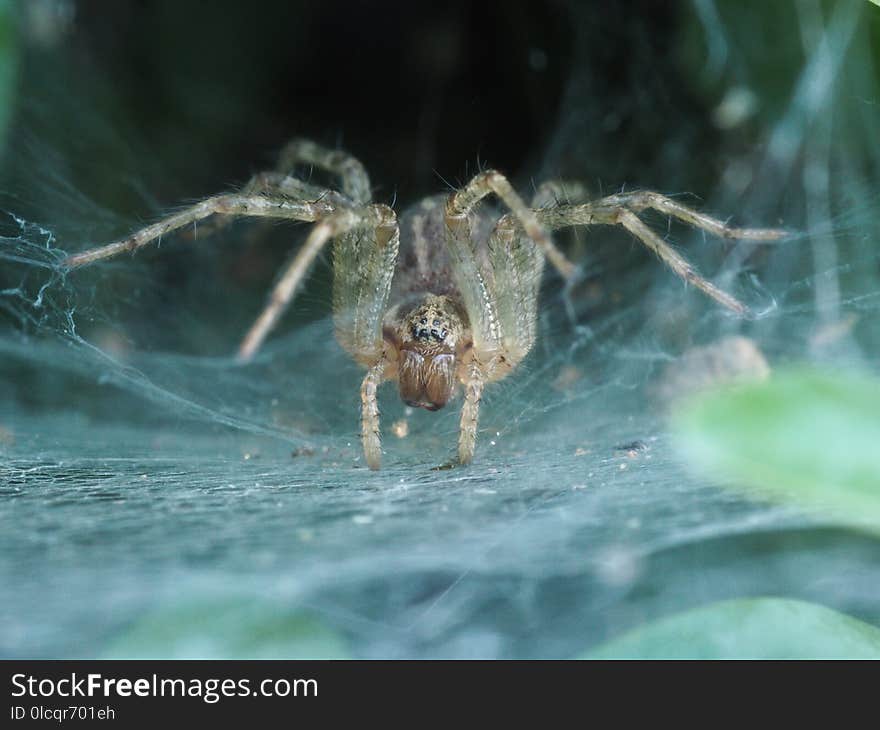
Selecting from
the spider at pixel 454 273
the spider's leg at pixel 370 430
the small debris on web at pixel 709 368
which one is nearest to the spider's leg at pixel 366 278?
the spider at pixel 454 273

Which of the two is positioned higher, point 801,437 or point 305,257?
point 305,257

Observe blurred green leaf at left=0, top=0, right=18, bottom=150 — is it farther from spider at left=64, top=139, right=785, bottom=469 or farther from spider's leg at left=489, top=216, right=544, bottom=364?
spider's leg at left=489, top=216, right=544, bottom=364

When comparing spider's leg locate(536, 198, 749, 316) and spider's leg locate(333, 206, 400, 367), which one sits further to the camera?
spider's leg locate(333, 206, 400, 367)

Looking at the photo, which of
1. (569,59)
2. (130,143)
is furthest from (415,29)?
(130,143)

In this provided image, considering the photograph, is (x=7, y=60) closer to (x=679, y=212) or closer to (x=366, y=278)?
(x=366, y=278)

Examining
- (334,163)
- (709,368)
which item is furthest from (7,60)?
(709,368)

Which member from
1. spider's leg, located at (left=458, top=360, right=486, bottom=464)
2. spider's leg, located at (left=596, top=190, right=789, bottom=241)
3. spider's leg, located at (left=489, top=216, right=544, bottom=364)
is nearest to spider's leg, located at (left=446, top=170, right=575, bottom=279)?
spider's leg, located at (left=489, top=216, right=544, bottom=364)

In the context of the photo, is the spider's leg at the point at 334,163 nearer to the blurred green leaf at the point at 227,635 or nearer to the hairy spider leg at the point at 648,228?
the hairy spider leg at the point at 648,228
